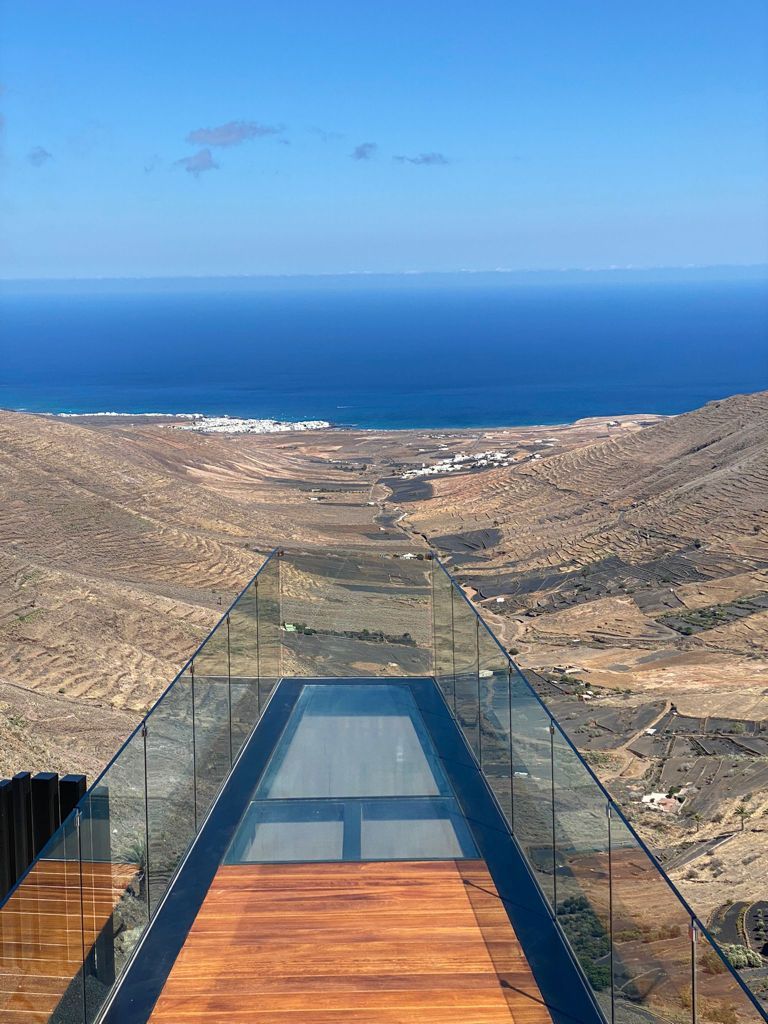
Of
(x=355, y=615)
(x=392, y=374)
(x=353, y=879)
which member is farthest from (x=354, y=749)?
(x=392, y=374)

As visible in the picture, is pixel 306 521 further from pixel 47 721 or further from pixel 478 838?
pixel 478 838

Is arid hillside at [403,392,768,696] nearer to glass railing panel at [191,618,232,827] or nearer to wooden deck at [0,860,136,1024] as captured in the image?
glass railing panel at [191,618,232,827]

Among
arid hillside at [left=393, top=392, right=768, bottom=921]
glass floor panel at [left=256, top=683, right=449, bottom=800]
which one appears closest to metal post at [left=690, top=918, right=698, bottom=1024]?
glass floor panel at [left=256, top=683, right=449, bottom=800]

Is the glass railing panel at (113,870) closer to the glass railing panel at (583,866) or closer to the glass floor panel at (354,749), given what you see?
the glass floor panel at (354,749)

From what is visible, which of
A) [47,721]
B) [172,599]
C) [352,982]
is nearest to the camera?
[352,982]

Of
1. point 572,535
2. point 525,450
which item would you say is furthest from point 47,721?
point 525,450

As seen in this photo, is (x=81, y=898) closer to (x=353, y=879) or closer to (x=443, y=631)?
(x=353, y=879)

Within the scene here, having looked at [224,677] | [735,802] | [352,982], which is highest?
[224,677]
